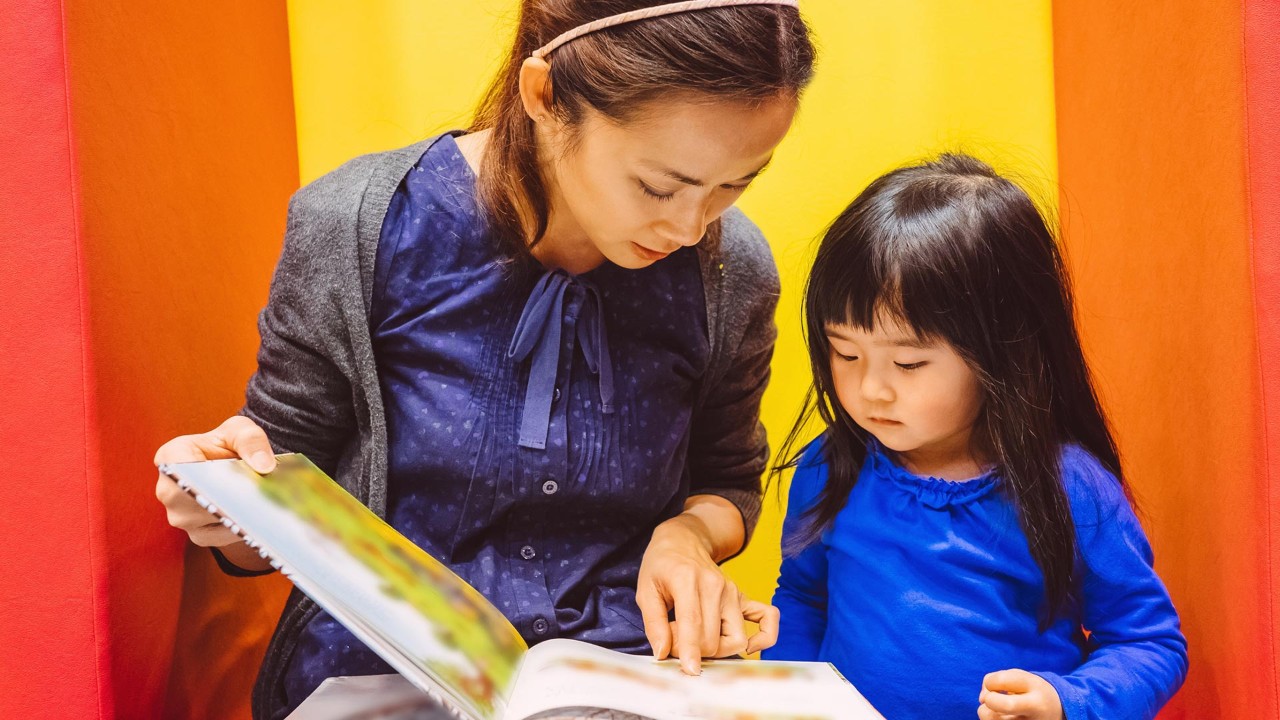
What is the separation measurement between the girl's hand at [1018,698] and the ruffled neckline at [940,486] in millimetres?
174

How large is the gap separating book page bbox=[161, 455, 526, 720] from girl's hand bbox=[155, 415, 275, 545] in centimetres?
2

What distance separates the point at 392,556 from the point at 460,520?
18 cm

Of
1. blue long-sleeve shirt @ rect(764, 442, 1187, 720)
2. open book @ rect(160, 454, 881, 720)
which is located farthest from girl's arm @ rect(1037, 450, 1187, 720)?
open book @ rect(160, 454, 881, 720)

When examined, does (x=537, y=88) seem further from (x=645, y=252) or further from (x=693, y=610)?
(x=693, y=610)

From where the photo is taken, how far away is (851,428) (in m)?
0.98

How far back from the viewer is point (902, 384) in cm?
86

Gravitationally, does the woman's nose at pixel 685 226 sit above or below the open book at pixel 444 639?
above

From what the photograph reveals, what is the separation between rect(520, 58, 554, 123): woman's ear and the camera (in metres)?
0.82

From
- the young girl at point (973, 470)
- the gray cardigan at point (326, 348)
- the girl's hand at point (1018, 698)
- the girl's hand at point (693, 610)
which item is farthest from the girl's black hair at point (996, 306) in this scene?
the gray cardigan at point (326, 348)

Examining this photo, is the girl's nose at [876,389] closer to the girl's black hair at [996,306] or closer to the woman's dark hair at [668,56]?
the girl's black hair at [996,306]

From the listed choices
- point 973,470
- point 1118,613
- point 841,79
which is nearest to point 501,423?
point 973,470

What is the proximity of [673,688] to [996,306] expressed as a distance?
416 millimetres

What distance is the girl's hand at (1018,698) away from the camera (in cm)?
74

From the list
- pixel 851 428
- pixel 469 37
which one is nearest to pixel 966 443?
pixel 851 428
